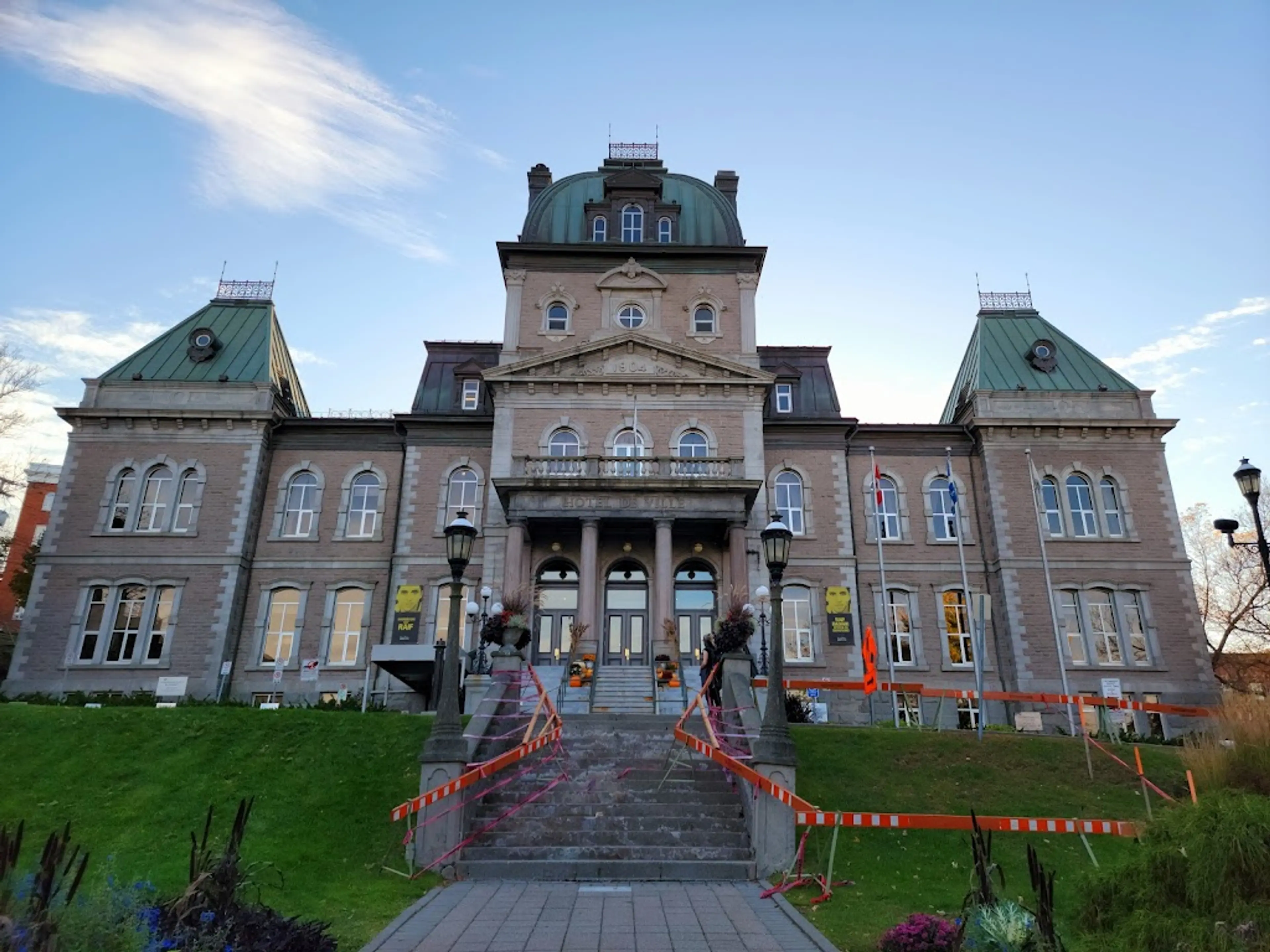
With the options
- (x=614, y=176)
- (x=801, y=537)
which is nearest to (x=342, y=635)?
(x=801, y=537)

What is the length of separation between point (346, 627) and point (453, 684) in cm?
1730

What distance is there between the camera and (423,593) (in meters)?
28.5

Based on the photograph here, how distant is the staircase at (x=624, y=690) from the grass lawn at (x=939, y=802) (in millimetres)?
4312

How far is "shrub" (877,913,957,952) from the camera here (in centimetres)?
775

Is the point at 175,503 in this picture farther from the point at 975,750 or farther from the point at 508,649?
Result: the point at 975,750

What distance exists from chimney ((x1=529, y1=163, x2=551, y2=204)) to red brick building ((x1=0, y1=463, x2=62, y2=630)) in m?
33.4

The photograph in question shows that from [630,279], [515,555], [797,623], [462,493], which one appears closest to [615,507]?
[515,555]

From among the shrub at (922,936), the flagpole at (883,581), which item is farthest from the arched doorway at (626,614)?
the shrub at (922,936)

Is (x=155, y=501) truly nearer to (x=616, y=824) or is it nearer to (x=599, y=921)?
(x=616, y=824)

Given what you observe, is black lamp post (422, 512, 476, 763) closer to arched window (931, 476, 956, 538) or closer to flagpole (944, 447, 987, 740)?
flagpole (944, 447, 987, 740)

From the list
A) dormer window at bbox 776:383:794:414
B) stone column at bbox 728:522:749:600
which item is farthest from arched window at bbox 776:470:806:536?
stone column at bbox 728:522:749:600

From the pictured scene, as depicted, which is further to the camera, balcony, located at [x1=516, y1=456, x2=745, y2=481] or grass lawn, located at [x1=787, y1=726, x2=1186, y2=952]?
balcony, located at [x1=516, y1=456, x2=745, y2=481]

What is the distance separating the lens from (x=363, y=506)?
30.4m

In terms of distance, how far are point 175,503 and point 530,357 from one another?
13672 millimetres
